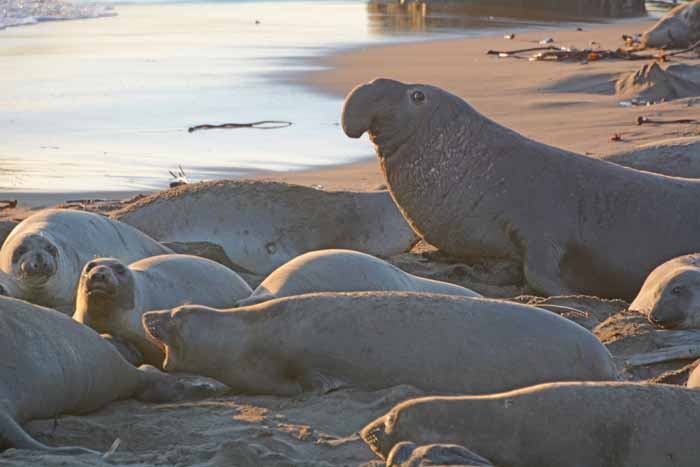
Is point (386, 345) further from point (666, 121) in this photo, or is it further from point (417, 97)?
point (666, 121)

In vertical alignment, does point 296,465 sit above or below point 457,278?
above

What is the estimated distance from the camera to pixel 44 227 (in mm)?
6055

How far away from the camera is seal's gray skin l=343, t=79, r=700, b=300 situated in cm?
709

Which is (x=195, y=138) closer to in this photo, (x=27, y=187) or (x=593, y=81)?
(x=27, y=187)

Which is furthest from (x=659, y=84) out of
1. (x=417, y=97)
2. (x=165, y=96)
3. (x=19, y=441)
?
(x=19, y=441)

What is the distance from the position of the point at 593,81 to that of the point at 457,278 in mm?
8501

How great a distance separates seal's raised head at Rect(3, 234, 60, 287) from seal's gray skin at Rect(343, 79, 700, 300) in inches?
81.6

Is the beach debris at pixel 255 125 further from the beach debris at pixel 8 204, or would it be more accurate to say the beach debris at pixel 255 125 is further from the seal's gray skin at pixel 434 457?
the seal's gray skin at pixel 434 457

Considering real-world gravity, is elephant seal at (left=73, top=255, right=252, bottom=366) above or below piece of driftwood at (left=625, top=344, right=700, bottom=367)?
above

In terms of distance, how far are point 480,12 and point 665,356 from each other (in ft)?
82.9

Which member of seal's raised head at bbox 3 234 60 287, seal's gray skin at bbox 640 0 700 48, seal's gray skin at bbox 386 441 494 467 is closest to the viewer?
seal's gray skin at bbox 386 441 494 467

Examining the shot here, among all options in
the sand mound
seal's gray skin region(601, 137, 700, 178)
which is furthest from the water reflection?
seal's gray skin region(601, 137, 700, 178)

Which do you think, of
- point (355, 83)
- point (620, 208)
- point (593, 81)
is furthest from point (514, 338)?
point (355, 83)

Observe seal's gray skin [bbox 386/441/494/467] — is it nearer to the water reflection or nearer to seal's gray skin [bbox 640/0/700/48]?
seal's gray skin [bbox 640/0/700/48]
